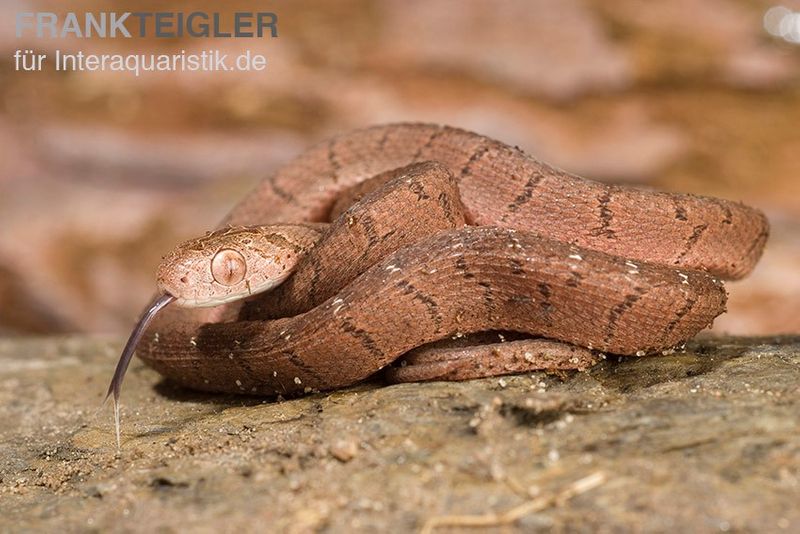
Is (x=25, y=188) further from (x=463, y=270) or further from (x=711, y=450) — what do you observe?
(x=711, y=450)

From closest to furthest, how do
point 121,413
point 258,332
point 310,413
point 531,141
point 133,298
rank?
point 310,413
point 258,332
point 121,413
point 133,298
point 531,141

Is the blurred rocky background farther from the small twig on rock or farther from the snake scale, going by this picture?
the small twig on rock

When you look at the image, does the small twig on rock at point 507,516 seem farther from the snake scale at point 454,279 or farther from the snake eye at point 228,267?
the snake eye at point 228,267

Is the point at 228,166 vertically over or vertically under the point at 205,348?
over

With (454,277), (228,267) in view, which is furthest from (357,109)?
(454,277)

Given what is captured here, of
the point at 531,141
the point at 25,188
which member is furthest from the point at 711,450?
the point at 25,188

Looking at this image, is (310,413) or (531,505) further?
(310,413)

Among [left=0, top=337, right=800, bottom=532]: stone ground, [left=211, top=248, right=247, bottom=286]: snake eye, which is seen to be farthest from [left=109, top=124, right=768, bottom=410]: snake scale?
[left=0, top=337, right=800, bottom=532]: stone ground
